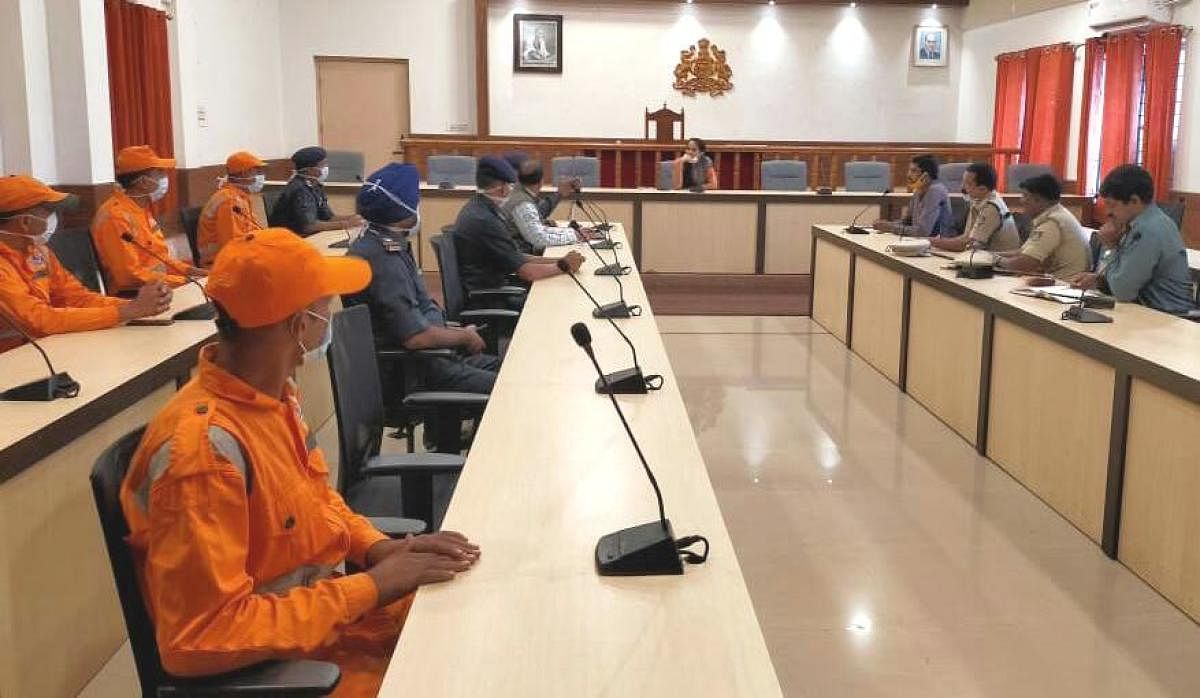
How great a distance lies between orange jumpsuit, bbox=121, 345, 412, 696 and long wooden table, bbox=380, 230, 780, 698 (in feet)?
0.53

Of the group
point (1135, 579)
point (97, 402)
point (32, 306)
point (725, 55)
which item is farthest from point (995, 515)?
point (725, 55)

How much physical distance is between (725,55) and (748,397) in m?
8.44

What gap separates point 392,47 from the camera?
41.7 ft

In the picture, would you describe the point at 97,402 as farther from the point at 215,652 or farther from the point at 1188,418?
the point at 1188,418

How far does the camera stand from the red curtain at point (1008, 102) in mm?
12086

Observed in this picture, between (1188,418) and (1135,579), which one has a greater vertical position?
(1188,418)

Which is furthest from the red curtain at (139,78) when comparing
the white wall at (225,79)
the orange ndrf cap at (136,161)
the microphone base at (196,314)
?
the microphone base at (196,314)

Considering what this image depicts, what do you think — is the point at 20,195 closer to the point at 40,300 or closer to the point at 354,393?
the point at 40,300

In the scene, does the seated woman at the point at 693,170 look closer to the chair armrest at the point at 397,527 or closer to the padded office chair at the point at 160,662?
the chair armrest at the point at 397,527

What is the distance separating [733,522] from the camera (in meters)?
3.74

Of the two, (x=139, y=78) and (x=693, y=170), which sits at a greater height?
(x=139, y=78)

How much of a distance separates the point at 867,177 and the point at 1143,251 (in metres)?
6.23

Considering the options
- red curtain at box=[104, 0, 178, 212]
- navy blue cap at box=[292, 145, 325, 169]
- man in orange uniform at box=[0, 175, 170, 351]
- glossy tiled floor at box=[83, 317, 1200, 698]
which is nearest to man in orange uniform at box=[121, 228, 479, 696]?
glossy tiled floor at box=[83, 317, 1200, 698]

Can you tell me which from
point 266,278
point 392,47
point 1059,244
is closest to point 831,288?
point 1059,244
